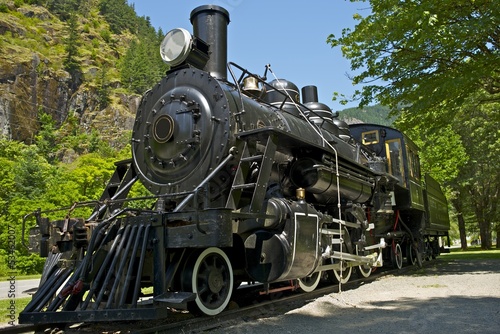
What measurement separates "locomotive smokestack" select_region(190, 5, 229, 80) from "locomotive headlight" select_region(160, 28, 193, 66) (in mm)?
579

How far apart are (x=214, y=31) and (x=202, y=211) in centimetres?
333

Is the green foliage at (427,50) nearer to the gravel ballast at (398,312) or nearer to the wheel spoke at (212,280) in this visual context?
the gravel ballast at (398,312)

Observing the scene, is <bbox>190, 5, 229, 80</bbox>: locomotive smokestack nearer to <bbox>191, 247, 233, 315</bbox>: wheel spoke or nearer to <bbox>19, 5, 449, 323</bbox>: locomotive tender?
<bbox>19, 5, 449, 323</bbox>: locomotive tender

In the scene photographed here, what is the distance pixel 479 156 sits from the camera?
24359 millimetres

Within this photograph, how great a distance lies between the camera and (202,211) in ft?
12.9

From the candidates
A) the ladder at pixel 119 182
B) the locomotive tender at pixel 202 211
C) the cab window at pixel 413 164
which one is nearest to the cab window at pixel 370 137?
the cab window at pixel 413 164

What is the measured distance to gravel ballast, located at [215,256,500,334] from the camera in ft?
13.0

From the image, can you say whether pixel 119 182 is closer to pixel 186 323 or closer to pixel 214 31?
pixel 214 31

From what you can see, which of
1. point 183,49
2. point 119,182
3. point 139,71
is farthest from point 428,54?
point 139,71

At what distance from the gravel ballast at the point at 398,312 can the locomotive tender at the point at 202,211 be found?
1.59ft

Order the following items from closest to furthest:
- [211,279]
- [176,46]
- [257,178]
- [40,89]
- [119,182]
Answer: [211,279]
[257,178]
[176,46]
[119,182]
[40,89]

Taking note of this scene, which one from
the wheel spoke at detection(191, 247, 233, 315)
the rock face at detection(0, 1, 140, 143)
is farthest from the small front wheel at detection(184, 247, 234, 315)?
the rock face at detection(0, 1, 140, 143)

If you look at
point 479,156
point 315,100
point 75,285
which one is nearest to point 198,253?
point 75,285

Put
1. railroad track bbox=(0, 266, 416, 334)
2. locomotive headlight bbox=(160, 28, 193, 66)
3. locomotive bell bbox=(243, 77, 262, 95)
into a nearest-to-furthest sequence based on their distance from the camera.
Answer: railroad track bbox=(0, 266, 416, 334) → locomotive headlight bbox=(160, 28, 193, 66) → locomotive bell bbox=(243, 77, 262, 95)
